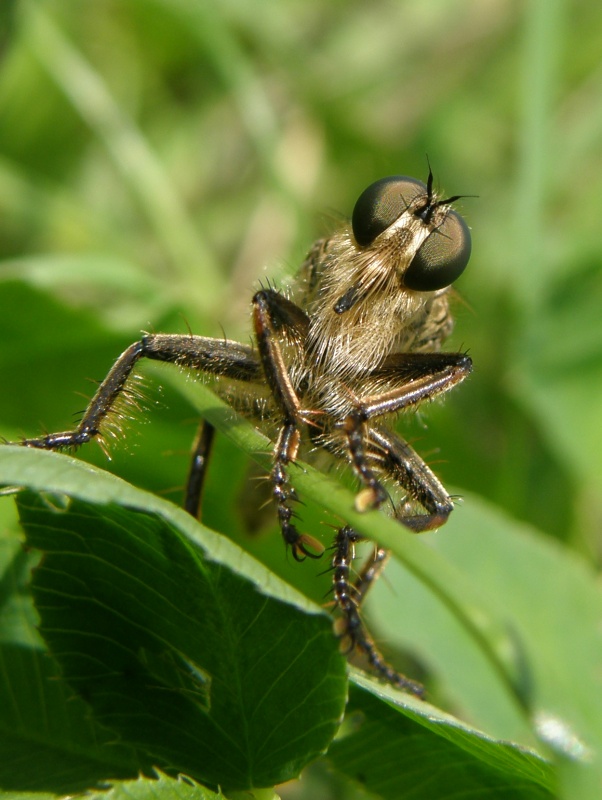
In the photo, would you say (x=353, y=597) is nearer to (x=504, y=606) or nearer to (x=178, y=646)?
(x=178, y=646)

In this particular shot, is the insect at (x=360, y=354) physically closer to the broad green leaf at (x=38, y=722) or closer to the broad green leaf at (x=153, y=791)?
the broad green leaf at (x=38, y=722)

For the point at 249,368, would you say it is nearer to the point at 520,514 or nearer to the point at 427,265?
the point at 427,265

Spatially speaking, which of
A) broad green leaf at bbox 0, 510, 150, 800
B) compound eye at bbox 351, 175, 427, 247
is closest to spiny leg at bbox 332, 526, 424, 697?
broad green leaf at bbox 0, 510, 150, 800

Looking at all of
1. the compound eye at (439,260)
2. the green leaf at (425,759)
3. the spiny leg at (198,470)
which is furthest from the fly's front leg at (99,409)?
A: the green leaf at (425,759)

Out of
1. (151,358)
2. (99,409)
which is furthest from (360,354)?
(99,409)

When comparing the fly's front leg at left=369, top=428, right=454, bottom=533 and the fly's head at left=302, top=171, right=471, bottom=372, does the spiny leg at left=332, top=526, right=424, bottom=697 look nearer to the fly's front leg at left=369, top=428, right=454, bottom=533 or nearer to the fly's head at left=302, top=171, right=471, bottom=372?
the fly's front leg at left=369, top=428, right=454, bottom=533

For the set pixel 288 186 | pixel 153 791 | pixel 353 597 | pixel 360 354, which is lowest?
pixel 153 791
